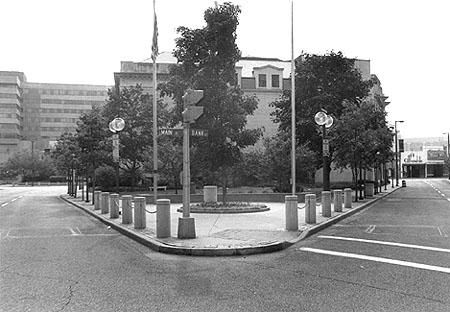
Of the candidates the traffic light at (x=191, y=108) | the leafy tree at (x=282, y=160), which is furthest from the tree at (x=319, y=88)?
the traffic light at (x=191, y=108)

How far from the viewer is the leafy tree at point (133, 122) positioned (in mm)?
38312

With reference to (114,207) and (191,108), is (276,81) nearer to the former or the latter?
(114,207)

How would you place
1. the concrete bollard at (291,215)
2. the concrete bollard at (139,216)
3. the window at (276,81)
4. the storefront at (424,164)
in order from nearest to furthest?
the concrete bollard at (291,215) < the concrete bollard at (139,216) < the window at (276,81) < the storefront at (424,164)

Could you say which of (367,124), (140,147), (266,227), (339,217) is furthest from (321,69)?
(266,227)

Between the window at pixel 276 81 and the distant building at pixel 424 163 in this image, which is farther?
the distant building at pixel 424 163

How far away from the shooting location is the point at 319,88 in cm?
3647

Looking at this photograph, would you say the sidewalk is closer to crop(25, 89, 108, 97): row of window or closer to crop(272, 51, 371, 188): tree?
crop(272, 51, 371, 188): tree

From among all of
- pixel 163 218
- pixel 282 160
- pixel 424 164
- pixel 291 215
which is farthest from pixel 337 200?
pixel 424 164

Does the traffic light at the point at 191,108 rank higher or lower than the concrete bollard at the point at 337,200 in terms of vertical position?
higher

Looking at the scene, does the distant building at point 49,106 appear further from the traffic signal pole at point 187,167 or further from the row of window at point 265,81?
the traffic signal pole at point 187,167

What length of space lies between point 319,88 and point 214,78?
667 inches

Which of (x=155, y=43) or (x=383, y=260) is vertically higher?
(x=155, y=43)

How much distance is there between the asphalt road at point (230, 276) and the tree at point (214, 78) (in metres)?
9.06

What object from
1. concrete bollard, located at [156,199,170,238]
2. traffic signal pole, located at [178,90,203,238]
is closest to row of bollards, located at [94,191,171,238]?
concrete bollard, located at [156,199,170,238]
